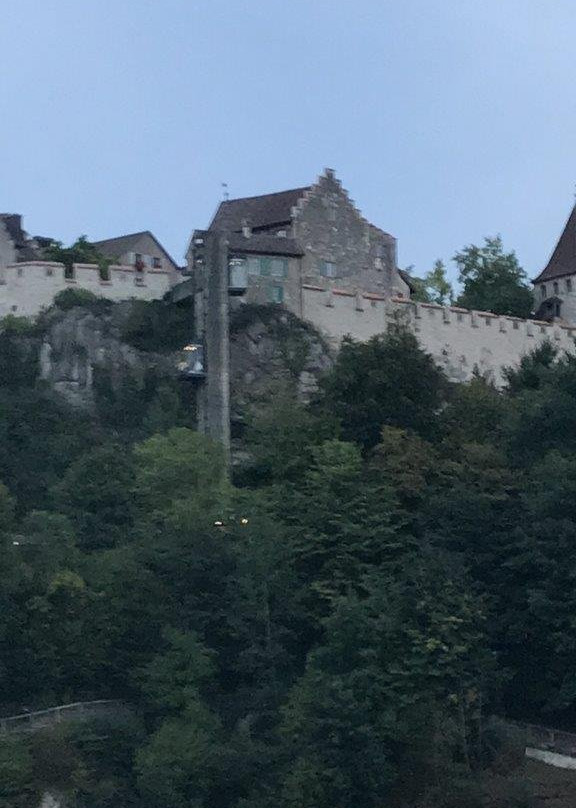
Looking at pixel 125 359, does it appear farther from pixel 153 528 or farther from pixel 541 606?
pixel 541 606

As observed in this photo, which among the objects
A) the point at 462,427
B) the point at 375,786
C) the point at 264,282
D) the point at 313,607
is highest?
the point at 264,282

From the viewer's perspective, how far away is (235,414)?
A: 73875 mm

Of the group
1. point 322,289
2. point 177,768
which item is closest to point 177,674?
point 177,768

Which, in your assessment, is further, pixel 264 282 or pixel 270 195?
pixel 270 195

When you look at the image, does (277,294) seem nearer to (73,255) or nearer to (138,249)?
(73,255)

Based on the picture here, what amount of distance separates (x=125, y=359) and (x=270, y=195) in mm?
11245

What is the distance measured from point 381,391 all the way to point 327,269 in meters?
11.1

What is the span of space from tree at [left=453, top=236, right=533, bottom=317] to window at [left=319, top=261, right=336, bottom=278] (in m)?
10.9

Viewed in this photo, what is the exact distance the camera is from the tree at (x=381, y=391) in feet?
230

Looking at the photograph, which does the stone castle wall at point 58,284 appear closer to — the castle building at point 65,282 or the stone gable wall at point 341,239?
the castle building at point 65,282

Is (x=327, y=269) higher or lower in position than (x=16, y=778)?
higher

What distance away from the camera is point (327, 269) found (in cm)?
8056

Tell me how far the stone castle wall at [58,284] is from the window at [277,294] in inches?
128

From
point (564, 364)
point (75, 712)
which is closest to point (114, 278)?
point (564, 364)
